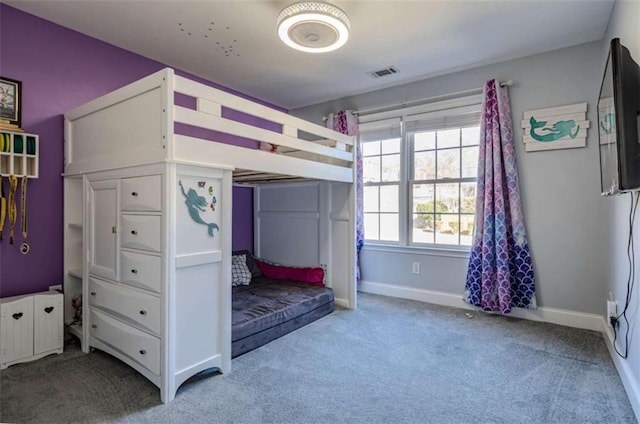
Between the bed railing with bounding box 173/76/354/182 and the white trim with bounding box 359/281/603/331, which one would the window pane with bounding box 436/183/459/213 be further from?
the bed railing with bounding box 173/76/354/182

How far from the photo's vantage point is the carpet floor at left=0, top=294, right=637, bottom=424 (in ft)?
5.65

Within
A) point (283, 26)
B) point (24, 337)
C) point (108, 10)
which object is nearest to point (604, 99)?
point (283, 26)

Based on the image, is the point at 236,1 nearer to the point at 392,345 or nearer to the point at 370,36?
the point at 370,36

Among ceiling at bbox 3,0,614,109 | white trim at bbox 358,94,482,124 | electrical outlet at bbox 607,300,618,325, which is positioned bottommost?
electrical outlet at bbox 607,300,618,325

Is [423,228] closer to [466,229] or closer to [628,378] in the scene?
[466,229]


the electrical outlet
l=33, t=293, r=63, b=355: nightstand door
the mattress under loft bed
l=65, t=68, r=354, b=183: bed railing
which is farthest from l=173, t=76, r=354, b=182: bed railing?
the electrical outlet

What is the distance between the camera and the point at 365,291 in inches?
163

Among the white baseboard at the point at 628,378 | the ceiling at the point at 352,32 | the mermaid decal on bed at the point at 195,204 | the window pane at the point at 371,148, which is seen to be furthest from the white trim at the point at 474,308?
the mermaid decal on bed at the point at 195,204

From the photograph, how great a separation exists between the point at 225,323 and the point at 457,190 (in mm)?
2655

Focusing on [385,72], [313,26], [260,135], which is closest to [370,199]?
[385,72]

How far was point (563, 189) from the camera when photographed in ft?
9.91

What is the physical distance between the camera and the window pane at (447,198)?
363cm

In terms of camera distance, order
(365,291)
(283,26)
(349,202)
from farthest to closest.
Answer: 1. (365,291)
2. (349,202)
3. (283,26)

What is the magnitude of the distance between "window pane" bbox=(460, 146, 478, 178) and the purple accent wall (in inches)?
134
